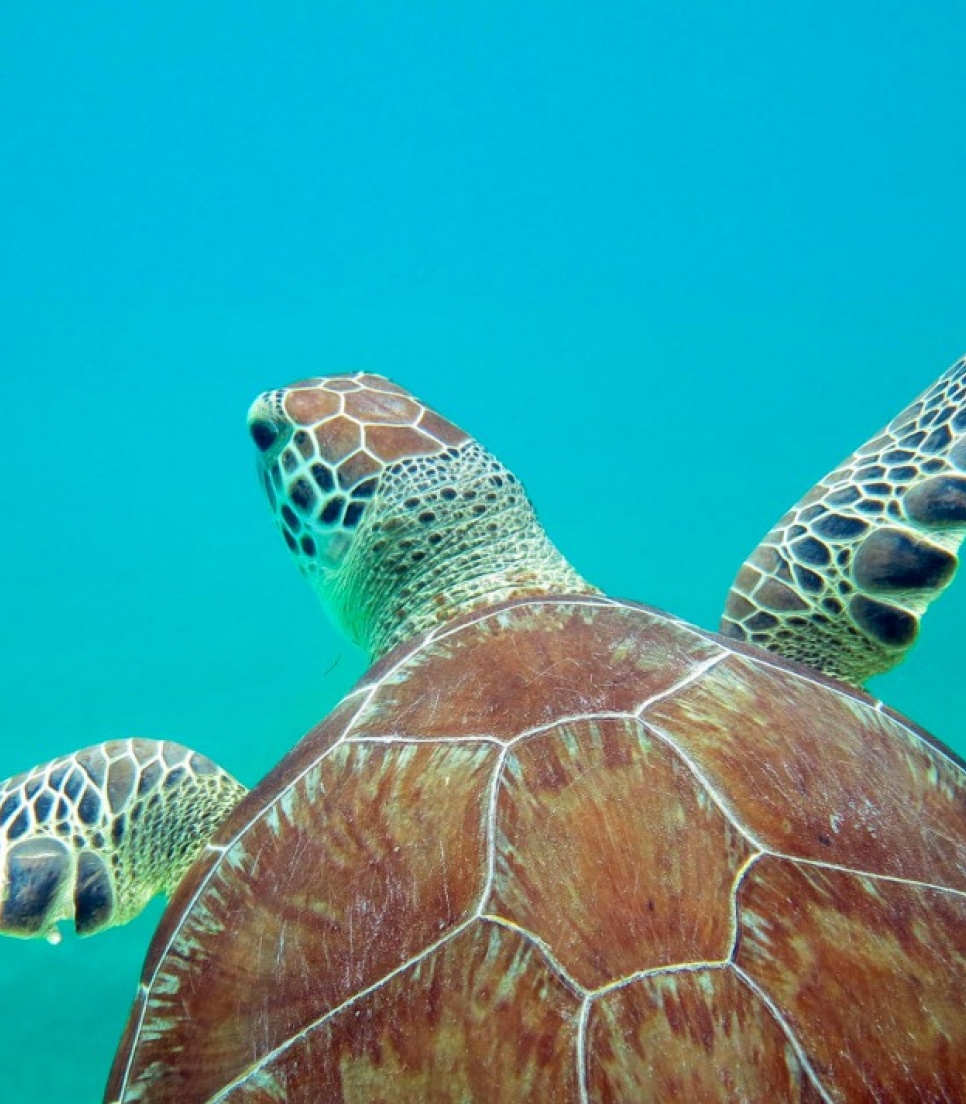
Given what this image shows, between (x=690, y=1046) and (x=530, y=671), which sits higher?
(x=530, y=671)

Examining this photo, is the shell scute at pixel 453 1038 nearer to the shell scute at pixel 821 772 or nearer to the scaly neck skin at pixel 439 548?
the shell scute at pixel 821 772

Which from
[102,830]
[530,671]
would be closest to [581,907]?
[530,671]

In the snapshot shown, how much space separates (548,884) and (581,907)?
2.7 inches

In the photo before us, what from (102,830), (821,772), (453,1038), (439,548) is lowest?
(453,1038)

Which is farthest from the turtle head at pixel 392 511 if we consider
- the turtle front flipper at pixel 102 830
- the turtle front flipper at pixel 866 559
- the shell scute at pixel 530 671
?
the turtle front flipper at pixel 102 830

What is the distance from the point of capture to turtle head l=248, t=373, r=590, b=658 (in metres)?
2.90

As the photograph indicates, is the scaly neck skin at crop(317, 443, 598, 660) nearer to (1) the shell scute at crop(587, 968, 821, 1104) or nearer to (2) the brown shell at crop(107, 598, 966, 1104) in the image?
(2) the brown shell at crop(107, 598, 966, 1104)

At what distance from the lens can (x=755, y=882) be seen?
1334mm

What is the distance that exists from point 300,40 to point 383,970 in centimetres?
6814

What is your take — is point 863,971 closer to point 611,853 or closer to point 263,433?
point 611,853

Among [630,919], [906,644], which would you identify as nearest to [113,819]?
[630,919]

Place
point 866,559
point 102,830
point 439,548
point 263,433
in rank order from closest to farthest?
point 102,830 → point 866,559 → point 439,548 → point 263,433

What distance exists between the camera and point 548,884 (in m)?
1.35

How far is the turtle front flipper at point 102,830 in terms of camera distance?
86.4 inches
